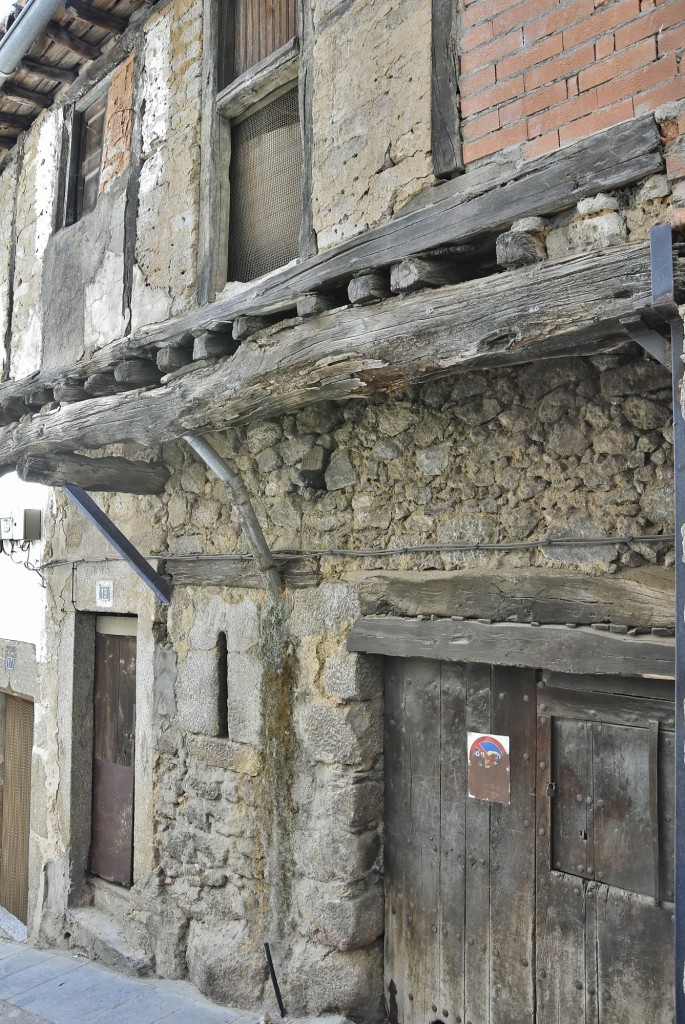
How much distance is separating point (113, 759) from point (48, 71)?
14.0 ft

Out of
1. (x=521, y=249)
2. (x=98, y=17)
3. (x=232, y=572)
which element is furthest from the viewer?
(x=98, y=17)

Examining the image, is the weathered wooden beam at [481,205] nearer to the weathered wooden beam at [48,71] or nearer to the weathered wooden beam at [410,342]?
the weathered wooden beam at [410,342]

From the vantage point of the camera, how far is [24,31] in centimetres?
457

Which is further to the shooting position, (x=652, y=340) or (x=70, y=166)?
(x=70, y=166)

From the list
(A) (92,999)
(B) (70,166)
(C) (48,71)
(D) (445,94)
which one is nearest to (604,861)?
(D) (445,94)

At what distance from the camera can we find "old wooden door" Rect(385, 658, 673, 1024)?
281 cm

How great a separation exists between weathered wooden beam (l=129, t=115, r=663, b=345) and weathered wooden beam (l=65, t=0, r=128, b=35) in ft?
7.61

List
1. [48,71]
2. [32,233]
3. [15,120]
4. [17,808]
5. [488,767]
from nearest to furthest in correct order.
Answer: [488,767] → [48,71] → [32,233] → [15,120] → [17,808]

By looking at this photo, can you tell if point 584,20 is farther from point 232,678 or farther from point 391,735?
point 232,678

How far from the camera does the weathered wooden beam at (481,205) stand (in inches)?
90.4

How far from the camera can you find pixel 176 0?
174 inches

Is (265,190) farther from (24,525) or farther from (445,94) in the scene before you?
(24,525)

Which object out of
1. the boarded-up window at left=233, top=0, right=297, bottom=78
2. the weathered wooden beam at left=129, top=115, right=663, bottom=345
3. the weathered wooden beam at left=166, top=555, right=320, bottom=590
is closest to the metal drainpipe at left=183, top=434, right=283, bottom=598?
the weathered wooden beam at left=166, top=555, right=320, bottom=590

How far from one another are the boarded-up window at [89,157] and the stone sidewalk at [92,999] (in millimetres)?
4368
